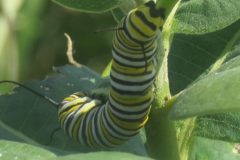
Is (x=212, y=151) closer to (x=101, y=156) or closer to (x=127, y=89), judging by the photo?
(x=127, y=89)

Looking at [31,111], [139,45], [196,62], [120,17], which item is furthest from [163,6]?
[31,111]

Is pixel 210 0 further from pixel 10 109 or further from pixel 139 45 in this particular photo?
pixel 10 109

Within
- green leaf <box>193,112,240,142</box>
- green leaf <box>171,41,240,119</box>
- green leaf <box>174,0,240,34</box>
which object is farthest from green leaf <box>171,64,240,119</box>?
green leaf <box>193,112,240,142</box>

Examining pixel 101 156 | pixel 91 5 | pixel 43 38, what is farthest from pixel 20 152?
pixel 43 38

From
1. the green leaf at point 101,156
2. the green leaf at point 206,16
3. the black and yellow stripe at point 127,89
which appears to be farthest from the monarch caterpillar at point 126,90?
the green leaf at point 101,156

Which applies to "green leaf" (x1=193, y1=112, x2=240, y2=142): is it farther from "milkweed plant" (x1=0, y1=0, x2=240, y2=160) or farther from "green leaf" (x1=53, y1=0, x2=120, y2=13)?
"green leaf" (x1=53, y1=0, x2=120, y2=13)

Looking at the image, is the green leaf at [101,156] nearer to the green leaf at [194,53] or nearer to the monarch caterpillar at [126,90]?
the monarch caterpillar at [126,90]
